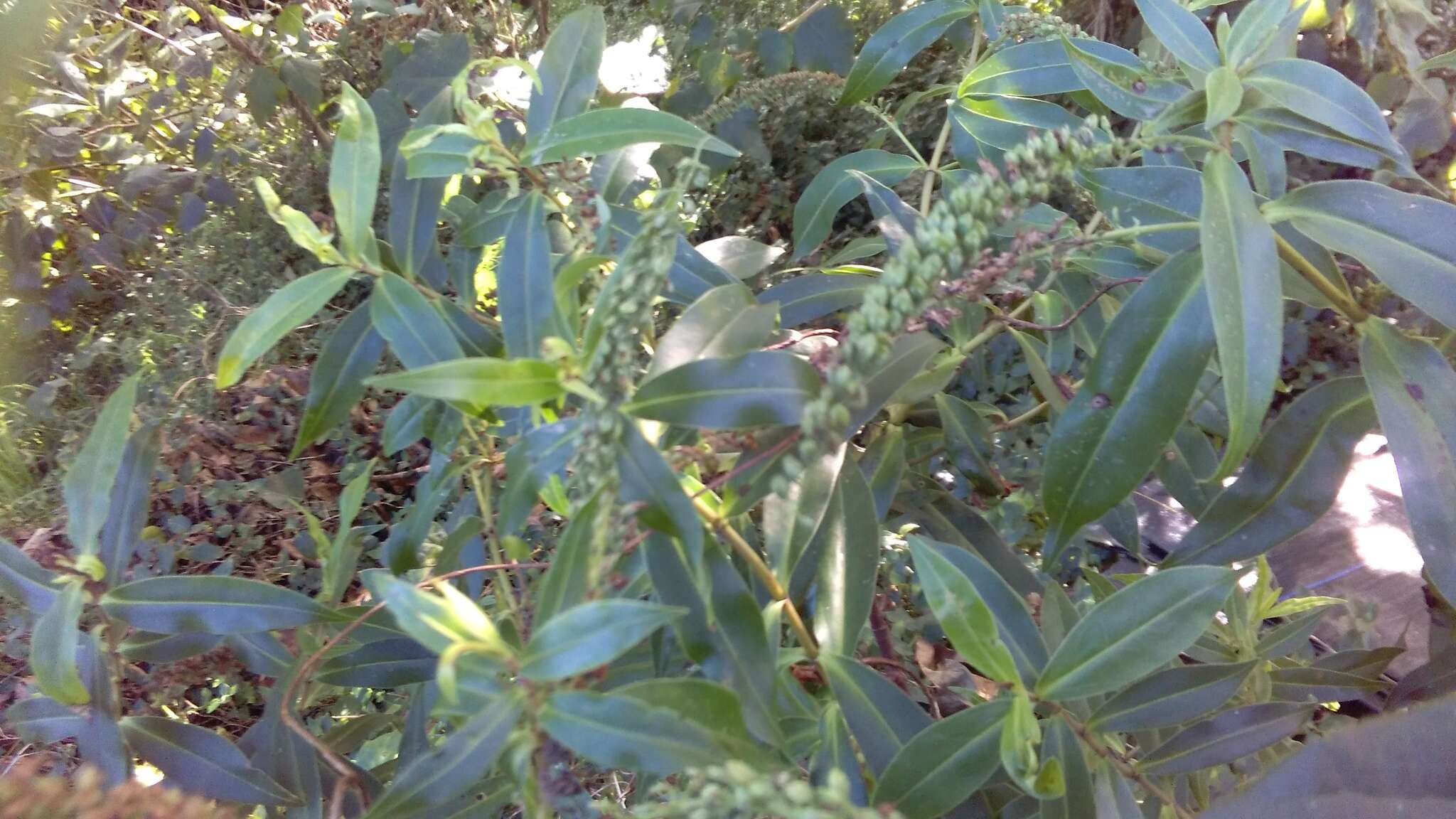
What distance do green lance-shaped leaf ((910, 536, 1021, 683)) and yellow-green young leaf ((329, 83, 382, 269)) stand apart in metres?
0.54

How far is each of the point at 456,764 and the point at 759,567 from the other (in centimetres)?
26

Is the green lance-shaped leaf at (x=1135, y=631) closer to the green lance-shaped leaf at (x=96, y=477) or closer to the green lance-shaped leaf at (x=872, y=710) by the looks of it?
the green lance-shaped leaf at (x=872, y=710)

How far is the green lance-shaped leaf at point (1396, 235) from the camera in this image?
0.64 meters

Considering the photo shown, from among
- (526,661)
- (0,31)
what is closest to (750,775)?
(526,661)

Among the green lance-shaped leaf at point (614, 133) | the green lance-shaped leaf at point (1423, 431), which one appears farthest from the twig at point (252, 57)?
the green lance-shaped leaf at point (1423, 431)

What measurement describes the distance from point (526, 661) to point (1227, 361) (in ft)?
1.74

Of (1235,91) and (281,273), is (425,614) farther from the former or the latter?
(281,273)

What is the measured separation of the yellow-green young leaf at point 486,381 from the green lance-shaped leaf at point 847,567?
1.04 ft

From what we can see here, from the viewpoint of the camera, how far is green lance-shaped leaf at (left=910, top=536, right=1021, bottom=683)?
617 mm

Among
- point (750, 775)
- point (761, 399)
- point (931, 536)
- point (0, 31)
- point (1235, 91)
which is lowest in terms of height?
point (931, 536)

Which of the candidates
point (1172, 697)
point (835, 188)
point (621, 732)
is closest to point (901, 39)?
point (835, 188)

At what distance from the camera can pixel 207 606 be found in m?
0.78

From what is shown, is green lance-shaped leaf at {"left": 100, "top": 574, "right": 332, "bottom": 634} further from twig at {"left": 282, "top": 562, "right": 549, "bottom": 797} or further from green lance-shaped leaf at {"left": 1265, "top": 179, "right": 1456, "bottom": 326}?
green lance-shaped leaf at {"left": 1265, "top": 179, "right": 1456, "bottom": 326}

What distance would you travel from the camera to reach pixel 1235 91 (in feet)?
2.02
